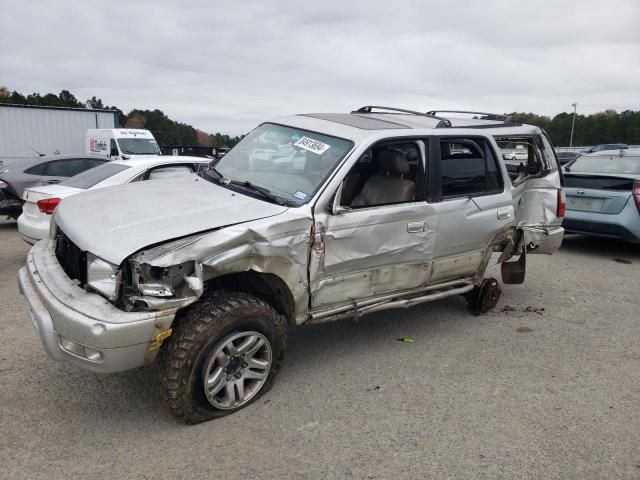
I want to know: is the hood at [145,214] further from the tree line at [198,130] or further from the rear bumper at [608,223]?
the tree line at [198,130]

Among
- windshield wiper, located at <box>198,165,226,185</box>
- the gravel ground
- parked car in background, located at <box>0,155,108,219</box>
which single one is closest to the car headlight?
the gravel ground

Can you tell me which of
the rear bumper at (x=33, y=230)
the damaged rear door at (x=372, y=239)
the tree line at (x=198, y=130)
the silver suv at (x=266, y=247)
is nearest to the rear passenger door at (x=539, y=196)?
the silver suv at (x=266, y=247)

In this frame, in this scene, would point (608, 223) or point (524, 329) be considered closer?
point (524, 329)

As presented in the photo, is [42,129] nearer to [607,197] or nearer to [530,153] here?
[530,153]

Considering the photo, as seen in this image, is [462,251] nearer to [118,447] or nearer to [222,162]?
[222,162]

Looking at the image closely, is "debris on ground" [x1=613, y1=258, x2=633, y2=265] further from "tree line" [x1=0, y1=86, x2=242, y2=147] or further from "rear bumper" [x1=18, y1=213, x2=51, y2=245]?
"tree line" [x1=0, y1=86, x2=242, y2=147]

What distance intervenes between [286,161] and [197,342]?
66.9 inches

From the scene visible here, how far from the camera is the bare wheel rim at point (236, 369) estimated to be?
313 centimetres

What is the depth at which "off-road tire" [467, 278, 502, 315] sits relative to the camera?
5230mm

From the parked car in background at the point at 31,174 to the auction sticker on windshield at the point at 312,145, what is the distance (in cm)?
687

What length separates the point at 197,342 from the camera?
2992mm

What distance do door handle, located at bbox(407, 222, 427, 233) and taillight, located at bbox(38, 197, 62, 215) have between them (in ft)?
14.1

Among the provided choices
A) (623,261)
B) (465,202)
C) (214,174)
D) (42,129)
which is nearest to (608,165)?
(623,261)

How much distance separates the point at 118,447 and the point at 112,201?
168 centimetres
